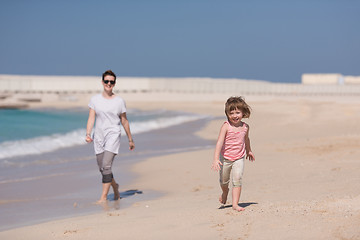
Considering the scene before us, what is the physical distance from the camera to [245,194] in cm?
645

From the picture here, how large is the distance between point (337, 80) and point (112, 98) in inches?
3507

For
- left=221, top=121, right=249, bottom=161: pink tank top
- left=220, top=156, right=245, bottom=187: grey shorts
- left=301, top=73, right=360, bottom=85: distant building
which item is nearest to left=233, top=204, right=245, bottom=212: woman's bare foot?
left=220, top=156, right=245, bottom=187: grey shorts

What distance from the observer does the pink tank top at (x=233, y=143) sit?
5.28 metres

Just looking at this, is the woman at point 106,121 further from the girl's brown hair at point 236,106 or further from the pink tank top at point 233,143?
the girl's brown hair at point 236,106

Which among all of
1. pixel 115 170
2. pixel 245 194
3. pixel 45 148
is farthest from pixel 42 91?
pixel 245 194

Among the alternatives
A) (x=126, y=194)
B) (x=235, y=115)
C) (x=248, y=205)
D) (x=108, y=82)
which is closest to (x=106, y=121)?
(x=108, y=82)

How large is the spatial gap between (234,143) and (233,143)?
0.03 feet

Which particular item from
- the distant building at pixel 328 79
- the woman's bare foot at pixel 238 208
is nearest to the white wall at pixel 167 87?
the distant building at pixel 328 79

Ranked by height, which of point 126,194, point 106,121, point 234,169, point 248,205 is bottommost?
point 126,194

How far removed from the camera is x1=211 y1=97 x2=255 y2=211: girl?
17.0ft

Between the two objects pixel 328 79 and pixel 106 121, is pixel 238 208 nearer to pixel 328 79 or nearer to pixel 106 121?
pixel 106 121

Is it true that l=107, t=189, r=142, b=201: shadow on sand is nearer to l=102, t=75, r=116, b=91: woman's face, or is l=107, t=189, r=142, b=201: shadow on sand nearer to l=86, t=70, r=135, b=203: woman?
l=86, t=70, r=135, b=203: woman

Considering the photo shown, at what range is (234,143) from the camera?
5.29 meters

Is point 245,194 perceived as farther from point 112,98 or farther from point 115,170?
point 115,170
